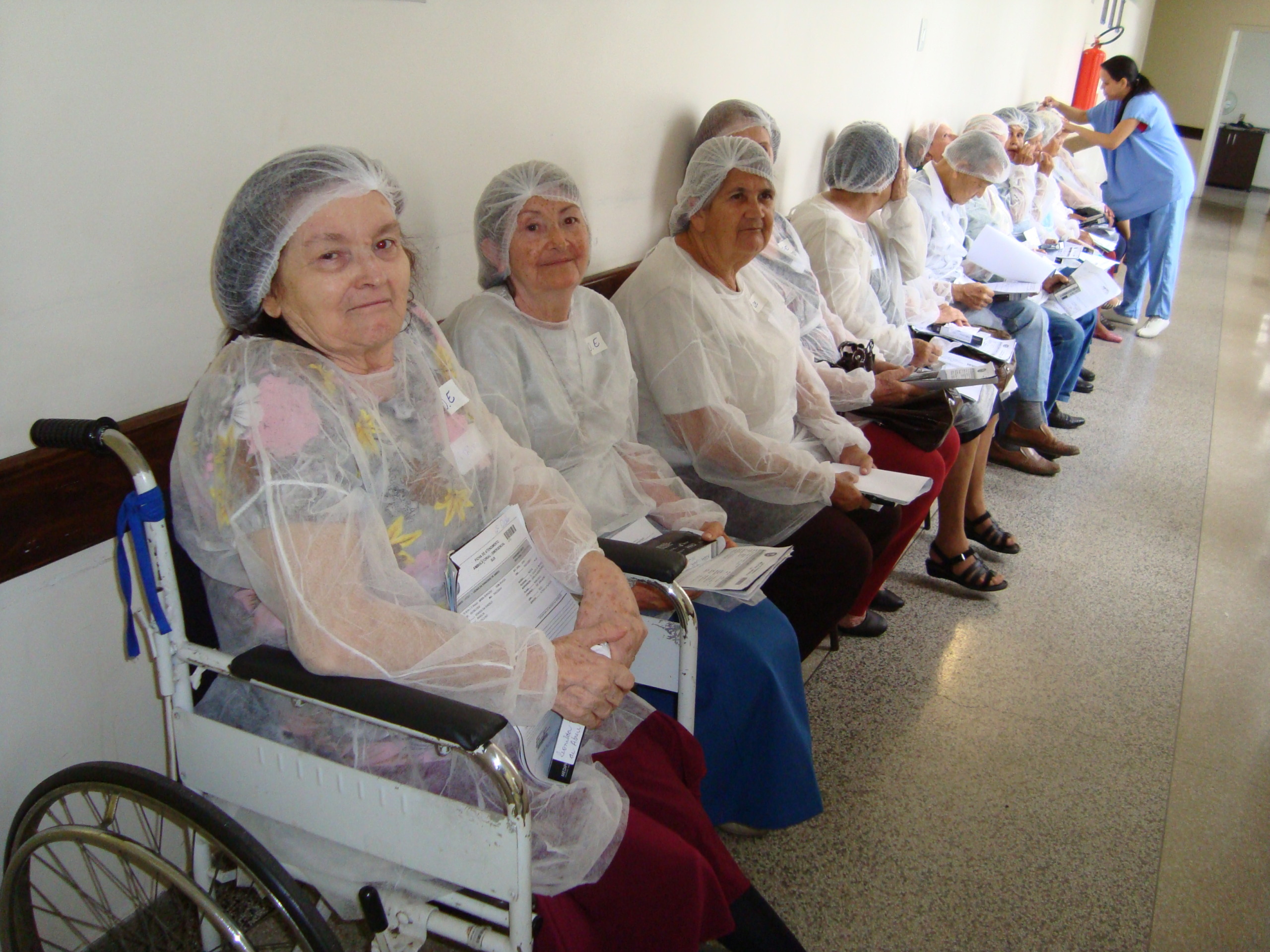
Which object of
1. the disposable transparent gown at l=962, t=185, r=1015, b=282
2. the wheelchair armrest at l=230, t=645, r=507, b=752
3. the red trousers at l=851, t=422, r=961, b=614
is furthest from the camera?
the disposable transparent gown at l=962, t=185, r=1015, b=282

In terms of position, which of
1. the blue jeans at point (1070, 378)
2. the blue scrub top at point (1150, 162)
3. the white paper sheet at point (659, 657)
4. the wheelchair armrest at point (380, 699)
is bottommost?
the blue jeans at point (1070, 378)

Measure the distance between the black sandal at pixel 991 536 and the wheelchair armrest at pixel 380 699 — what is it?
228cm

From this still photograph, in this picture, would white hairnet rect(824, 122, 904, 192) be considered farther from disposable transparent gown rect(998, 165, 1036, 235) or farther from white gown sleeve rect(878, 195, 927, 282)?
disposable transparent gown rect(998, 165, 1036, 235)

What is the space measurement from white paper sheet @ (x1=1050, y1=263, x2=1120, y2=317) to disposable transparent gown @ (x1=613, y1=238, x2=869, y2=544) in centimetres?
239

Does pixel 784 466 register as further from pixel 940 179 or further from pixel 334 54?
pixel 940 179

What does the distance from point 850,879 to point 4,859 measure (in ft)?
4.39

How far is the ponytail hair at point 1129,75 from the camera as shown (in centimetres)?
Answer: 568

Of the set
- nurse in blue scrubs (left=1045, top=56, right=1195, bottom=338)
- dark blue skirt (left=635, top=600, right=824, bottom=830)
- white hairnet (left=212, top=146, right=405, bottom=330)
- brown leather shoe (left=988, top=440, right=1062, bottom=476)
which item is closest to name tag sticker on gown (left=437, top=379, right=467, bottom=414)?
white hairnet (left=212, top=146, right=405, bottom=330)

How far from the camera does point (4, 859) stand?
3.84 ft

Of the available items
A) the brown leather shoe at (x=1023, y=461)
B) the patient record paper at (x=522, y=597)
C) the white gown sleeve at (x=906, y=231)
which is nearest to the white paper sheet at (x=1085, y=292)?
the brown leather shoe at (x=1023, y=461)

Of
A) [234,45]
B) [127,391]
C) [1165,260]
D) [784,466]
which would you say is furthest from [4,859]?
[1165,260]

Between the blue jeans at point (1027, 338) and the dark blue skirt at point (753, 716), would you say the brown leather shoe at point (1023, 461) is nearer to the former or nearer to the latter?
the blue jeans at point (1027, 338)

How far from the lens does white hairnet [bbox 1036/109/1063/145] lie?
17.2ft

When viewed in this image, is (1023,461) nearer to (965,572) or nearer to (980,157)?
(965,572)
